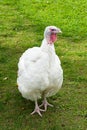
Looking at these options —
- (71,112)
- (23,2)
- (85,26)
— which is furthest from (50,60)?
(23,2)

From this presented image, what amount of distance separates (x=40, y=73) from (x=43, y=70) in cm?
6

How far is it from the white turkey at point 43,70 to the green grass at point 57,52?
1.51ft

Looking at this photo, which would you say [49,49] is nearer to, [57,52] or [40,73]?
[40,73]

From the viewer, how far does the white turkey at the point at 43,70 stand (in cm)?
563

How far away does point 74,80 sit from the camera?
7.14 m

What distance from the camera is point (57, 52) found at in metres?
8.50

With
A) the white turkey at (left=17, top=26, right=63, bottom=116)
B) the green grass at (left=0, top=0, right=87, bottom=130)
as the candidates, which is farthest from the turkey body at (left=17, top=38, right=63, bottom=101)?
the green grass at (left=0, top=0, right=87, bottom=130)

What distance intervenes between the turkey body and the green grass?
46 centimetres

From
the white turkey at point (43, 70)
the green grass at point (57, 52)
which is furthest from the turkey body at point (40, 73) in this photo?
the green grass at point (57, 52)

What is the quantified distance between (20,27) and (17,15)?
1.21m

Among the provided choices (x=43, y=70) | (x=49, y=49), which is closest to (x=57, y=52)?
(x=49, y=49)

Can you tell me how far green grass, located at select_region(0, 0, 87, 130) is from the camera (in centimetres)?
591

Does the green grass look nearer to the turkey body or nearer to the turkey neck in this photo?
the turkey body

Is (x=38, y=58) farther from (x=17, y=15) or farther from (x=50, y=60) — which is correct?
(x=17, y=15)
